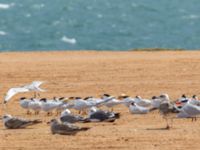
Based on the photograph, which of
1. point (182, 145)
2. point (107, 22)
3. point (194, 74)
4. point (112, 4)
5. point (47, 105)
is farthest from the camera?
point (112, 4)

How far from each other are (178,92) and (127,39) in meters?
37.4

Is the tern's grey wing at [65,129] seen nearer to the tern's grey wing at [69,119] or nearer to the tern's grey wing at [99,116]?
the tern's grey wing at [69,119]

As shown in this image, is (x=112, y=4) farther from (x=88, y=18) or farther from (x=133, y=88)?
(x=133, y=88)

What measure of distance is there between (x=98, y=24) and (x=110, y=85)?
4269cm

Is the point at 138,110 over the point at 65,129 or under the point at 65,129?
over

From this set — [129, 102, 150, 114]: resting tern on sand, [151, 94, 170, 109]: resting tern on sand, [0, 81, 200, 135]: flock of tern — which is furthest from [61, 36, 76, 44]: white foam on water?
[129, 102, 150, 114]: resting tern on sand

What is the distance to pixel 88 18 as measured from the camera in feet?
240

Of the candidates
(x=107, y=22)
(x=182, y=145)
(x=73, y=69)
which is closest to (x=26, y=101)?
(x=182, y=145)

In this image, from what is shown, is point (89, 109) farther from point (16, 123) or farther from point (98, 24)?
point (98, 24)

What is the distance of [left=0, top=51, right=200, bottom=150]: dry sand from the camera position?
1819cm

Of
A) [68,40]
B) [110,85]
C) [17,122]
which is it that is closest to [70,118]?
[17,122]

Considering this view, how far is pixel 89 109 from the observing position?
21.8 meters

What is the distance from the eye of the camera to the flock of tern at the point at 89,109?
19859mm

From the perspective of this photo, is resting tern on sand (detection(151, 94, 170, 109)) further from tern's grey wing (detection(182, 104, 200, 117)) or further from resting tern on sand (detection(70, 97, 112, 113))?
tern's grey wing (detection(182, 104, 200, 117))
